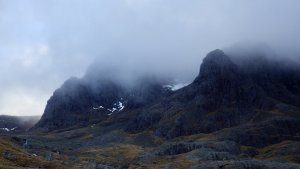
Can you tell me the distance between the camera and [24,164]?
13288 cm

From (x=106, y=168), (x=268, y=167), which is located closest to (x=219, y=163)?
(x=268, y=167)

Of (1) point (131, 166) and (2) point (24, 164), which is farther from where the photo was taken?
(1) point (131, 166)

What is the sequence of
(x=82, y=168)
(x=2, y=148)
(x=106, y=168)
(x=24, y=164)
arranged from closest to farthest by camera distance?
(x=24, y=164) → (x=2, y=148) → (x=82, y=168) → (x=106, y=168)

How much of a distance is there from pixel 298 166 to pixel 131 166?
76.4 m

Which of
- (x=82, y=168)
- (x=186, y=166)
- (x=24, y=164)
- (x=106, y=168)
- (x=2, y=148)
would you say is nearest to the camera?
(x=24, y=164)

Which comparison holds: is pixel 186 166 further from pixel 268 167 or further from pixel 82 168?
pixel 82 168

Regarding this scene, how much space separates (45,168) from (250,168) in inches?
3432

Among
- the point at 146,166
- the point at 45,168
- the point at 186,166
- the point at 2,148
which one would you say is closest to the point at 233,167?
the point at 186,166

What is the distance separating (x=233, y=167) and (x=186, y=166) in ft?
83.1

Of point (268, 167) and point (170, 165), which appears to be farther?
point (170, 165)

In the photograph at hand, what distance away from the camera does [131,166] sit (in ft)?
648

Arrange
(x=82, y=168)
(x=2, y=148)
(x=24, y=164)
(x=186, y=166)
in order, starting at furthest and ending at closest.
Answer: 1. (x=186, y=166)
2. (x=82, y=168)
3. (x=2, y=148)
4. (x=24, y=164)

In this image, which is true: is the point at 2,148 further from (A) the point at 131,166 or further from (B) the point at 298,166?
(B) the point at 298,166

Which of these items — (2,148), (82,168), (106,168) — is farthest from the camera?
(106,168)
